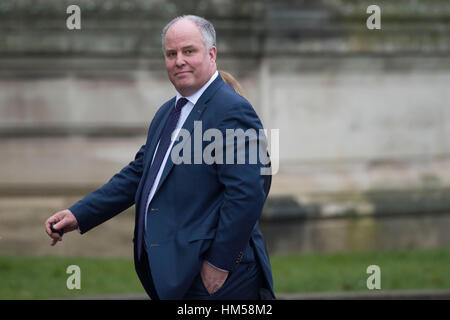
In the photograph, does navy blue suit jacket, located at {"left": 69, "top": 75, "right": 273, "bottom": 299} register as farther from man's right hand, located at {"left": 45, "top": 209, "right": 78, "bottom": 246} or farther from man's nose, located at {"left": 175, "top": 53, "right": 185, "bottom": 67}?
man's right hand, located at {"left": 45, "top": 209, "right": 78, "bottom": 246}

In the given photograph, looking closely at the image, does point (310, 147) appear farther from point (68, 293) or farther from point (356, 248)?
point (68, 293)

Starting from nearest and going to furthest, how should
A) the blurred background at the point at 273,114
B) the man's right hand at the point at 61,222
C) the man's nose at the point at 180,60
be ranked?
the man's nose at the point at 180,60 → the man's right hand at the point at 61,222 → the blurred background at the point at 273,114

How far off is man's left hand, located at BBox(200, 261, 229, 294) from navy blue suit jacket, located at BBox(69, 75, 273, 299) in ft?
0.11

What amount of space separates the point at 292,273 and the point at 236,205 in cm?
463

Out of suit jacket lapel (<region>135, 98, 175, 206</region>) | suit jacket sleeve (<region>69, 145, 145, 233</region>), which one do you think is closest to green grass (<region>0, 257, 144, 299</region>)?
suit jacket sleeve (<region>69, 145, 145, 233</region>)

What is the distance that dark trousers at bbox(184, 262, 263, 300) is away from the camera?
3562 millimetres

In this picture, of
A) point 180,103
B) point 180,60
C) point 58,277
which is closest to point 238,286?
point 180,103

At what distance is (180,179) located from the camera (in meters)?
3.57

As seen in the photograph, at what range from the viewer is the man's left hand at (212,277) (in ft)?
11.4
